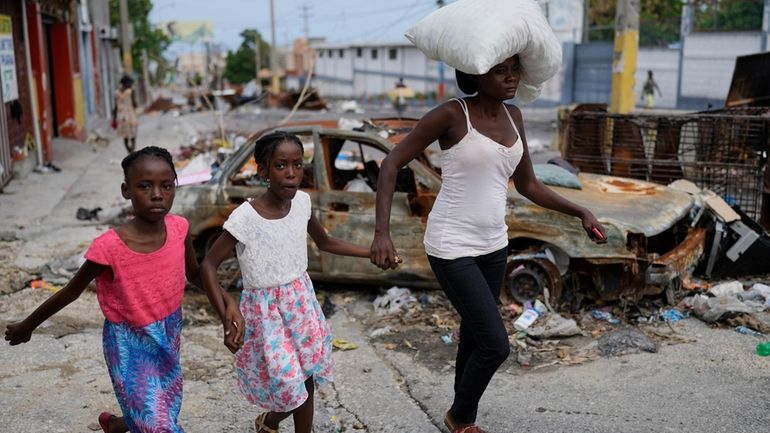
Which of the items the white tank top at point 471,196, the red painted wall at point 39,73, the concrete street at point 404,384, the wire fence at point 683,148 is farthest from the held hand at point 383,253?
the red painted wall at point 39,73

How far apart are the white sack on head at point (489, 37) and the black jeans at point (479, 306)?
0.82 m

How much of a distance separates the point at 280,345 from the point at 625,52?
1502 centimetres

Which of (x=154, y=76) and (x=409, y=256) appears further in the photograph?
(x=154, y=76)

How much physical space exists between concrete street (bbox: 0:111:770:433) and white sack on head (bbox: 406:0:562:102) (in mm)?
1886

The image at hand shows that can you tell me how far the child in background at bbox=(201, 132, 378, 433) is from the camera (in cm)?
312

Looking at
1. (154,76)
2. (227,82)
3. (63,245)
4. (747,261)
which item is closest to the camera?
(747,261)

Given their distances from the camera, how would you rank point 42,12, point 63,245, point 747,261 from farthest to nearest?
point 42,12
point 63,245
point 747,261

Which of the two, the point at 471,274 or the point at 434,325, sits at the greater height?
the point at 471,274

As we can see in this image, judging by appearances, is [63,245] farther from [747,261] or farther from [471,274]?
[747,261]

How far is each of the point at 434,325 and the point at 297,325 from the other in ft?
9.06

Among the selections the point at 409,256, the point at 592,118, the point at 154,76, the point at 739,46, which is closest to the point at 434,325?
the point at 409,256

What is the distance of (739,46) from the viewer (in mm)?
27891

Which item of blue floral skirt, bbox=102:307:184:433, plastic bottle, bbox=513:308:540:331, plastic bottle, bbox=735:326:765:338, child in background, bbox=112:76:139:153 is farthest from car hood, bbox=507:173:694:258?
child in background, bbox=112:76:139:153

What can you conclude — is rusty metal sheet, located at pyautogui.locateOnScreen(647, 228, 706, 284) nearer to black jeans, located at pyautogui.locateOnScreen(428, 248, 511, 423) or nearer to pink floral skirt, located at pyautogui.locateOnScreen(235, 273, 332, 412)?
black jeans, located at pyautogui.locateOnScreen(428, 248, 511, 423)
